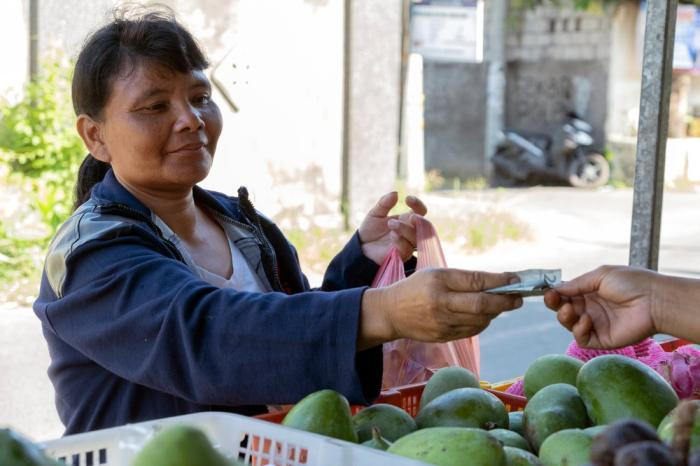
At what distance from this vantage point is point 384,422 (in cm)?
172

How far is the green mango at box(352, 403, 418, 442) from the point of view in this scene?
1.70m

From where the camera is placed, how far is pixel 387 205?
238 centimetres

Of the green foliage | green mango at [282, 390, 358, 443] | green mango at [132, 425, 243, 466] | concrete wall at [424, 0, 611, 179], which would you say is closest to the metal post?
green mango at [282, 390, 358, 443]

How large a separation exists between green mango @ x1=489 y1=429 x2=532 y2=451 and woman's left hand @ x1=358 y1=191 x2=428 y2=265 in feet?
2.64

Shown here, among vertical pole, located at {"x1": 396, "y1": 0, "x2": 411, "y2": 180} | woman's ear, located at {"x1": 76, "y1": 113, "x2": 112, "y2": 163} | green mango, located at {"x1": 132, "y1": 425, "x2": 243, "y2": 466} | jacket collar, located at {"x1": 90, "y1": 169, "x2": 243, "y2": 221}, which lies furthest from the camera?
vertical pole, located at {"x1": 396, "y1": 0, "x2": 411, "y2": 180}

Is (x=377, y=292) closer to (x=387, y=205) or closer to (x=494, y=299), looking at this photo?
(x=494, y=299)

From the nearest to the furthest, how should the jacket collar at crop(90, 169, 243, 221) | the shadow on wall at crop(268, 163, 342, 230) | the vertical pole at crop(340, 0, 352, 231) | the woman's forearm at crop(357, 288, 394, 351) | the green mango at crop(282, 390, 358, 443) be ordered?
1. the green mango at crop(282, 390, 358, 443)
2. the woman's forearm at crop(357, 288, 394, 351)
3. the jacket collar at crop(90, 169, 243, 221)
4. the shadow on wall at crop(268, 163, 342, 230)
5. the vertical pole at crop(340, 0, 352, 231)

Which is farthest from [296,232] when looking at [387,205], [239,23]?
[387,205]

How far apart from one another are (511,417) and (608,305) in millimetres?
299

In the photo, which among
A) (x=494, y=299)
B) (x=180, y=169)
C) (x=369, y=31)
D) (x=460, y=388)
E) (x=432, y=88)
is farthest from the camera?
(x=432, y=88)

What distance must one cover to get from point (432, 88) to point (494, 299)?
14.5m

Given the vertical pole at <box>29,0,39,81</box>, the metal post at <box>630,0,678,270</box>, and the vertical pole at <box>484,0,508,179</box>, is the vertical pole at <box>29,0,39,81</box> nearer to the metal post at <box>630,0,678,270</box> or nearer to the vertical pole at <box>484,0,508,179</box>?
the metal post at <box>630,0,678,270</box>

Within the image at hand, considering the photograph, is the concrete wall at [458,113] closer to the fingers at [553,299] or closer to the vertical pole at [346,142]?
the vertical pole at [346,142]

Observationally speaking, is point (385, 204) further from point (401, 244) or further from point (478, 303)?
point (478, 303)
